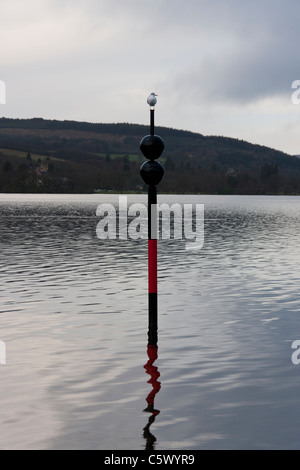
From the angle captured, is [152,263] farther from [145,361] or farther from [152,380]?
[152,380]

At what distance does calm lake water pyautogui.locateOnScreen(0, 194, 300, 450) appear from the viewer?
888cm

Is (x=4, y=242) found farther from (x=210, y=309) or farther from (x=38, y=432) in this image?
(x=38, y=432)

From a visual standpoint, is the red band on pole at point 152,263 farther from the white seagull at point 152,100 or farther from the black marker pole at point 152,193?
the white seagull at point 152,100

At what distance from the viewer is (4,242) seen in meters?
44.3

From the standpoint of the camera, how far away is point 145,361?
12.9 meters

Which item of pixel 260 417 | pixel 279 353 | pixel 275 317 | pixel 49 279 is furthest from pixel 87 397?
pixel 49 279

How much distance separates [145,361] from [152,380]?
1390 mm

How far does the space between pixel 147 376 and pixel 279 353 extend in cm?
325

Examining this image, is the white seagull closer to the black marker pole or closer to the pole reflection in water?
the black marker pole

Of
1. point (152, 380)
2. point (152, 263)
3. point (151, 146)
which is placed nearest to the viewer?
point (152, 380)

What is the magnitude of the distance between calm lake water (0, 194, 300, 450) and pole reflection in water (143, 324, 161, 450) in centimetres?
3

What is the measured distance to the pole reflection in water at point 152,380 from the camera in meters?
8.62

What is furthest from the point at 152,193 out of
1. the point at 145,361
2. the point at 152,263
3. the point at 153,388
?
the point at 153,388

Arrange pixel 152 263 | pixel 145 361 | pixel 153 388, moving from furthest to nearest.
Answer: pixel 152 263 → pixel 145 361 → pixel 153 388
